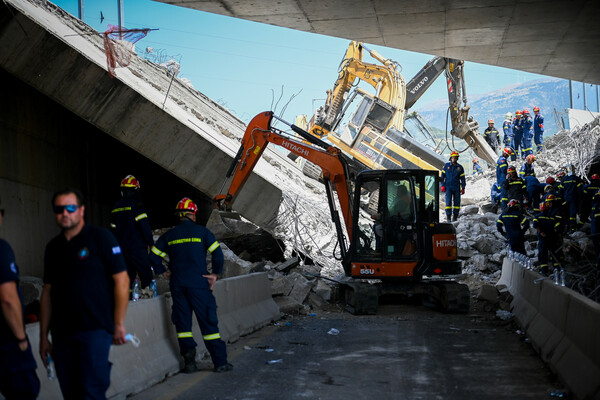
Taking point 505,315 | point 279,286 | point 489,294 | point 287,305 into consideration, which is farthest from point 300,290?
point 505,315

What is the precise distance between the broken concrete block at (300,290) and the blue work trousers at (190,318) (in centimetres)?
634

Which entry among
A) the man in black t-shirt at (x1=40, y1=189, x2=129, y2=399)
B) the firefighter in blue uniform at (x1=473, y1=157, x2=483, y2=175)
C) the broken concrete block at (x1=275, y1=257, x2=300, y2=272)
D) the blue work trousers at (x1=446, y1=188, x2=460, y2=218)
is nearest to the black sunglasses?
the man in black t-shirt at (x1=40, y1=189, x2=129, y2=399)

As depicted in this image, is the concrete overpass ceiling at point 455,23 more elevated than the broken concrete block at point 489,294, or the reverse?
the concrete overpass ceiling at point 455,23

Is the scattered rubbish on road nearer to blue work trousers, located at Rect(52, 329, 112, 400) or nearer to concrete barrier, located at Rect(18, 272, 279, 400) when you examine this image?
concrete barrier, located at Rect(18, 272, 279, 400)

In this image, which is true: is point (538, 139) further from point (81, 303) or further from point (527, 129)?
point (81, 303)

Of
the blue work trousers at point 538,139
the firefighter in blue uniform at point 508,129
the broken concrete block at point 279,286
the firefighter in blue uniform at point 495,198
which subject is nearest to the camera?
the broken concrete block at point 279,286

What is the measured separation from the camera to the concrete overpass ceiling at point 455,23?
1175 centimetres

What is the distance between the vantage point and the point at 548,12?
39.0 ft

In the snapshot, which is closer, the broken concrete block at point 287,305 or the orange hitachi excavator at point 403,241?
the broken concrete block at point 287,305

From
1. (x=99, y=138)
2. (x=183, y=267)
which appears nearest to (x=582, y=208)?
(x=99, y=138)

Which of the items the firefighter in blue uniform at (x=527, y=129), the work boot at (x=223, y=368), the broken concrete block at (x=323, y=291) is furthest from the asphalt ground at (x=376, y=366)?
the firefighter in blue uniform at (x=527, y=129)

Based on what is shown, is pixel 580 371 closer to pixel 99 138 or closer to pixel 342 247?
pixel 342 247

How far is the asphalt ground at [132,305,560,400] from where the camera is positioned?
655 cm

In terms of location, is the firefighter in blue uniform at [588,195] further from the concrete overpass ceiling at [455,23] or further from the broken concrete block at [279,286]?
the broken concrete block at [279,286]
